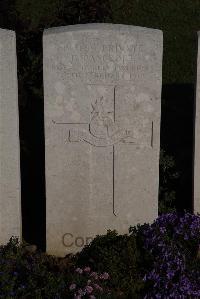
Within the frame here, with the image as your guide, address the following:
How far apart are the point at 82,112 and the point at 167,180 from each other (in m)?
1.79

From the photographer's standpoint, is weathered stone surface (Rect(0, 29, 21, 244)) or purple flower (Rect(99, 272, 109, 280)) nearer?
purple flower (Rect(99, 272, 109, 280))

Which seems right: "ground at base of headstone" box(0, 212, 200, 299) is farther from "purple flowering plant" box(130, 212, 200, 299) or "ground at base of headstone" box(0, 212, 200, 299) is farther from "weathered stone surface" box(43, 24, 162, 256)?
"weathered stone surface" box(43, 24, 162, 256)

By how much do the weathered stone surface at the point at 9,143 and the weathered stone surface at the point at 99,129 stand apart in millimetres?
268

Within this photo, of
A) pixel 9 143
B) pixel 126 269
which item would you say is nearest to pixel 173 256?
pixel 126 269

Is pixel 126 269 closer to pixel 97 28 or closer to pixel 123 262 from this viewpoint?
pixel 123 262

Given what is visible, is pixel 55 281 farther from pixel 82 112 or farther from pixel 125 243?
pixel 82 112

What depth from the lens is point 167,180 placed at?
6488 millimetres

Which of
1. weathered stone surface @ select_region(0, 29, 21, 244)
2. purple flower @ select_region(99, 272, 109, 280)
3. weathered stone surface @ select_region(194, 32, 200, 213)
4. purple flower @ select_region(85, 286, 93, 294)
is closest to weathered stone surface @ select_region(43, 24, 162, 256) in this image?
weathered stone surface @ select_region(0, 29, 21, 244)

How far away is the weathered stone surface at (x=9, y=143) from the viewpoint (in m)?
4.85

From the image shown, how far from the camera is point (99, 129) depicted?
5.14m

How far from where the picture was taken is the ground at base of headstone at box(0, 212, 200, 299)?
13.8 ft

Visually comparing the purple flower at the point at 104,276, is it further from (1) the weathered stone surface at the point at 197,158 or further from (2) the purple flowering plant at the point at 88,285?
(1) the weathered stone surface at the point at 197,158

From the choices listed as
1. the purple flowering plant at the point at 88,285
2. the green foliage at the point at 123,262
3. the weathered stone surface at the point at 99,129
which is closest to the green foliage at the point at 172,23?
the weathered stone surface at the point at 99,129

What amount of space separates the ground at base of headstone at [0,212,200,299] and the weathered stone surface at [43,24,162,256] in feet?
1.76
